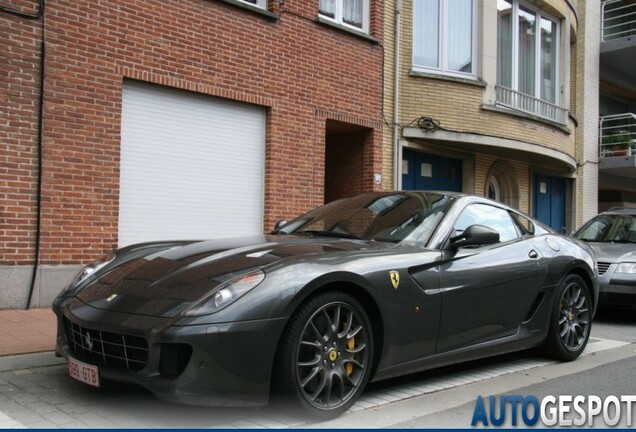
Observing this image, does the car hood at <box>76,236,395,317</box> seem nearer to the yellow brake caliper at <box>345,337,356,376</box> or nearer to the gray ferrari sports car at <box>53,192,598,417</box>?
the gray ferrari sports car at <box>53,192,598,417</box>

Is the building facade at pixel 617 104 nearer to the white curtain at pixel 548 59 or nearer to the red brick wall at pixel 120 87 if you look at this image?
the white curtain at pixel 548 59

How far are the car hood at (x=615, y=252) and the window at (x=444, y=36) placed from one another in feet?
16.3

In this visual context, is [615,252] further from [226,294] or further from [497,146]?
[226,294]

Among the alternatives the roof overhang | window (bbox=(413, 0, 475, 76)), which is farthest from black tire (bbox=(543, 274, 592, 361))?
window (bbox=(413, 0, 475, 76))

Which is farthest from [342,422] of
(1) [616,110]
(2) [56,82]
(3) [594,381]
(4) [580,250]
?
(1) [616,110]

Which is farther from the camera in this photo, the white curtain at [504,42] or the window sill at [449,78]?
the white curtain at [504,42]

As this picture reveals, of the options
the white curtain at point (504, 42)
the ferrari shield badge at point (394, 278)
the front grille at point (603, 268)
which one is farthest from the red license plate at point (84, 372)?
the white curtain at point (504, 42)

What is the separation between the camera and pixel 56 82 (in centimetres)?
750

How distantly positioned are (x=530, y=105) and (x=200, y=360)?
486 inches

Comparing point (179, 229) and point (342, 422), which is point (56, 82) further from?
point (342, 422)

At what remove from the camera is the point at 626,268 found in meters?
7.91

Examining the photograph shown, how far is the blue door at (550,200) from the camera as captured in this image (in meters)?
15.8

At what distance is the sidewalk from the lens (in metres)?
5.27

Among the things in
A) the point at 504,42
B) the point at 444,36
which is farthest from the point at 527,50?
the point at 444,36
